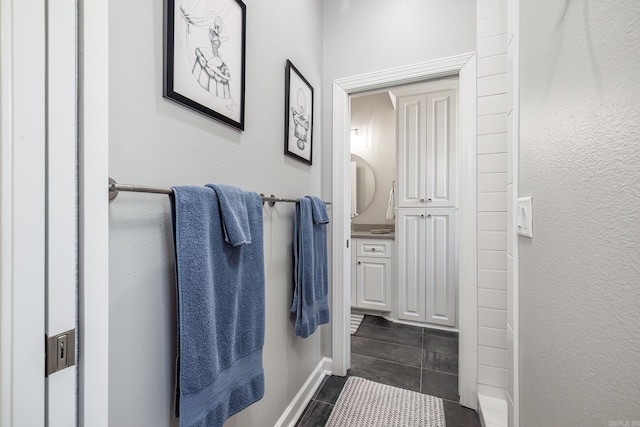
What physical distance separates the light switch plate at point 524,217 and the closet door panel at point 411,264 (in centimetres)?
170

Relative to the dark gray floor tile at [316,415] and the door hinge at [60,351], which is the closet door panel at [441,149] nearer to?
the dark gray floor tile at [316,415]

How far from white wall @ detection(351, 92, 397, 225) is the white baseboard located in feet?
6.04

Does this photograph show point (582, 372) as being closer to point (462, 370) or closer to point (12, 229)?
point (12, 229)

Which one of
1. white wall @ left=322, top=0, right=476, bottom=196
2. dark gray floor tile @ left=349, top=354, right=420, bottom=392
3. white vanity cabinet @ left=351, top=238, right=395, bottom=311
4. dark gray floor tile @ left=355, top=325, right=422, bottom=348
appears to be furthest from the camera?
white vanity cabinet @ left=351, top=238, right=395, bottom=311

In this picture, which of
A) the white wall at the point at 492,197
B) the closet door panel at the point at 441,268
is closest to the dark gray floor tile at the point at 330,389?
the white wall at the point at 492,197

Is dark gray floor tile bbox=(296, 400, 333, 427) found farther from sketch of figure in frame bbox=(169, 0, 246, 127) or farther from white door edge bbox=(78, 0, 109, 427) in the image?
sketch of figure in frame bbox=(169, 0, 246, 127)

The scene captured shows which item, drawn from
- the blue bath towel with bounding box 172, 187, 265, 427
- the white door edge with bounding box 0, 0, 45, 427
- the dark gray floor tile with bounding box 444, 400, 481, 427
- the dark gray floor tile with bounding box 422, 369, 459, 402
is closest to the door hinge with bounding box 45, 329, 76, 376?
the white door edge with bounding box 0, 0, 45, 427

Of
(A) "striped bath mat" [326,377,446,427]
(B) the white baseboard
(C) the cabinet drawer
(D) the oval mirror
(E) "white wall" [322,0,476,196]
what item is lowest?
(A) "striped bath mat" [326,377,446,427]

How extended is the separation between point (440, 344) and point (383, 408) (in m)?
1.00

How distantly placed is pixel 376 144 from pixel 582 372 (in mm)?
3014

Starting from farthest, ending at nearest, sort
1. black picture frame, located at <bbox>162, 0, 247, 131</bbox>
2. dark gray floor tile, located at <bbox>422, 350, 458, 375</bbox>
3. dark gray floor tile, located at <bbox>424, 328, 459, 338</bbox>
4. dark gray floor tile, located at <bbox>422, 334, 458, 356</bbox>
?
dark gray floor tile, located at <bbox>424, 328, 459, 338</bbox>, dark gray floor tile, located at <bbox>422, 334, 458, 356</bbox>, dark gray floor tile, located at <bbox>422, 350, 458, 375</bbox>, black picture frame, located at <bbox>162, 0, 247, 131</bbox>

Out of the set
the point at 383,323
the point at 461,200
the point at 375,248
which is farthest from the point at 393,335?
the point at 461,200

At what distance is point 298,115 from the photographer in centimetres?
145

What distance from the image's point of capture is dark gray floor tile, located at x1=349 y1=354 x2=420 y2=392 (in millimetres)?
1703
